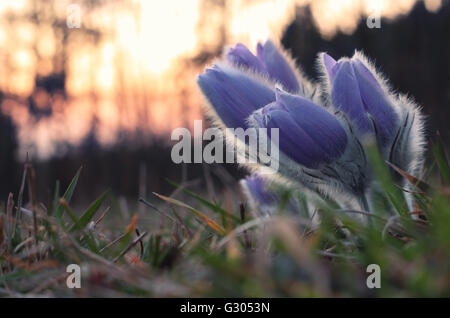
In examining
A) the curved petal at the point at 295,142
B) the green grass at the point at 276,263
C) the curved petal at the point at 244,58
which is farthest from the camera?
the curved petal at the point at 244,58

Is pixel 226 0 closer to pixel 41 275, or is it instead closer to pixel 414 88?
pixel 414 88

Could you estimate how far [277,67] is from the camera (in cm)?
102

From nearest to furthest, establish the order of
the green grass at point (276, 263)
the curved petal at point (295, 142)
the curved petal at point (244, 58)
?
the green grass at point (276, 263) → the curved petal at point (295, 142) → the curved petal at point (244, 58)

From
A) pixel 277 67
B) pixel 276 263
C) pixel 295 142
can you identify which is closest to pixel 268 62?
pixel 277 67

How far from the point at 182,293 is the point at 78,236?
0.42 m

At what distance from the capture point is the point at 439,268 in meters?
0.50

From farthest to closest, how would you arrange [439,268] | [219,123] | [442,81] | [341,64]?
[442,81]
[219,123]
[341,64]
[439,268]

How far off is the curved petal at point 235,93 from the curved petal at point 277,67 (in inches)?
4.1

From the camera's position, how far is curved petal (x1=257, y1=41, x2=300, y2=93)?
40.0 inches

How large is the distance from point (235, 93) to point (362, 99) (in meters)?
0.23

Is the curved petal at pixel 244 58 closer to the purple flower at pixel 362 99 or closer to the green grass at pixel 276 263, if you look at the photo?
the purple flower at pixel 362 99

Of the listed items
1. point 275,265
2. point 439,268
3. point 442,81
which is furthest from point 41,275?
point 442,81

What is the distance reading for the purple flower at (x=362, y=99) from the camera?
0.88m

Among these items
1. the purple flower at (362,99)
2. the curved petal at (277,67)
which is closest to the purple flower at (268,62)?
the curved petal at (277,67)
